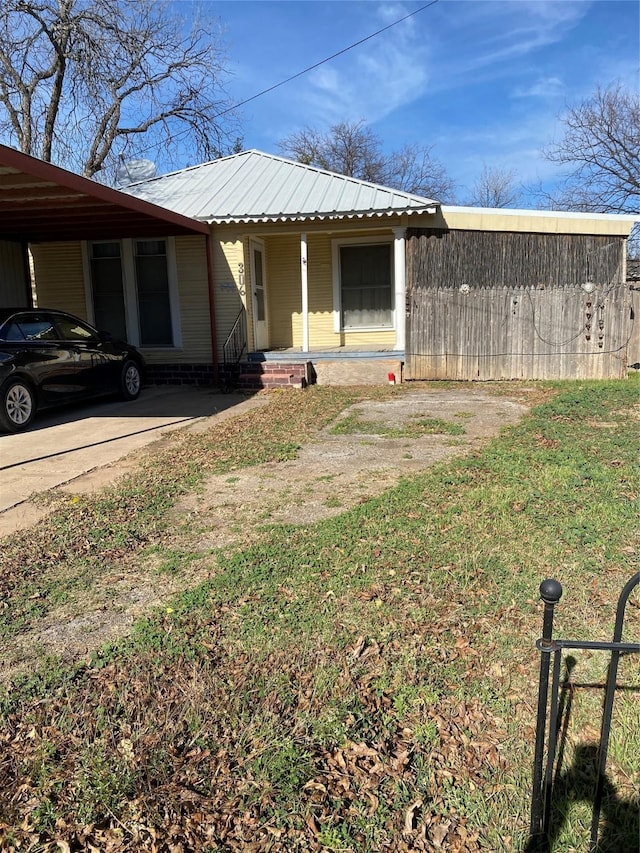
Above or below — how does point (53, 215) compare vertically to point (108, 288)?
above

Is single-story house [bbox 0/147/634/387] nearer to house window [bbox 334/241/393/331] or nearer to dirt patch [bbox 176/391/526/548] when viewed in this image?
house window [bbox 334/241/393/331]

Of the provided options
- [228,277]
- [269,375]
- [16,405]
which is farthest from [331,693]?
[228,277]

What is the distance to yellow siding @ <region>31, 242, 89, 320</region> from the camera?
13.2 meters

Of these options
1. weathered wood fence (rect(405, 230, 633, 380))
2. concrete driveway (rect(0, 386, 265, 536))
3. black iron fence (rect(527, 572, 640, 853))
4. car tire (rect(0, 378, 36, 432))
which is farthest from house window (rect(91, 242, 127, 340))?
black iron fence (rect(527, 572, 640, 853))

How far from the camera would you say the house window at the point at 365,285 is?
1332 centimetres

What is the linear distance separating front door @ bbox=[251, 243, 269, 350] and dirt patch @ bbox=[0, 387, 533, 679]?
4.66 m

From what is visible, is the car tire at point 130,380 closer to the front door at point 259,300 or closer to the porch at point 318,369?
the porch at point 318,369

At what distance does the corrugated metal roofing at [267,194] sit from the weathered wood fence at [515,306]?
109 centimetres

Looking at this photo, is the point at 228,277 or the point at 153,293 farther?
the point at 153,293

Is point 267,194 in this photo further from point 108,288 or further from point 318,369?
point 108,288

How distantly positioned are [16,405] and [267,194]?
7.19 m

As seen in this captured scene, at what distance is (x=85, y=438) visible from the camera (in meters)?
7.59

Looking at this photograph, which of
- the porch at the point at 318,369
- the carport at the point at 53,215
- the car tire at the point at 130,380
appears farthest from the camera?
the porch at the point at 318,369

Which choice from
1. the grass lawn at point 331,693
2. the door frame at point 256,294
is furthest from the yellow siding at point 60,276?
the grass lawn at point 331,693
